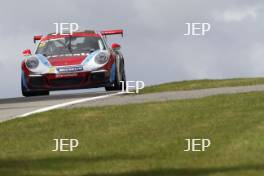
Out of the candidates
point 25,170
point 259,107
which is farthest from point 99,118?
point 25,170

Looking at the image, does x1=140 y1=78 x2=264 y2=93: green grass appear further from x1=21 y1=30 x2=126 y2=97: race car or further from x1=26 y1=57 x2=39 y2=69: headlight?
x1=26 y1=57 x2=39 y2=69: headlight

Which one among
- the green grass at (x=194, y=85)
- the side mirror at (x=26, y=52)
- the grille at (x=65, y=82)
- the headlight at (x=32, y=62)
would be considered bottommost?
the green grass at (x=194, y=85)

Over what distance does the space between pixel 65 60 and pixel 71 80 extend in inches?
18.2

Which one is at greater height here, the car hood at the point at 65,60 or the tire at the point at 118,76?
the car hood at the point at 65,60

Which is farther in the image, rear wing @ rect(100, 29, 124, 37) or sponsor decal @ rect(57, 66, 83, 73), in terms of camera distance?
rear wing @ rect(100, 29, 124, 37)

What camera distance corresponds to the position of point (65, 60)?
69.9 ft

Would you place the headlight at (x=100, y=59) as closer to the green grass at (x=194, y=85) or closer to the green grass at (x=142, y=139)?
the green grass at (x=194, y=85)

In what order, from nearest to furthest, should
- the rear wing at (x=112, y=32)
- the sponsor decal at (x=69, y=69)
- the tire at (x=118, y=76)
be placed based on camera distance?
the sponsor decal at (x=69, y=69) < the tire at (x=118, y=76) < the rear wing at (x=112, y=32)

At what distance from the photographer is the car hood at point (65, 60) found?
2117cm

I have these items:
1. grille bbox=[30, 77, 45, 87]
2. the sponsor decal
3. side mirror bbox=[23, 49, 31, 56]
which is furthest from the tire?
side mirror bbox=[23, 49, 31, 56]

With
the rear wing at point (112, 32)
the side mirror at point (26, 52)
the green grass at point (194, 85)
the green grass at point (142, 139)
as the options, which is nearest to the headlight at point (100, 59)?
the green grass at point (194, 85)

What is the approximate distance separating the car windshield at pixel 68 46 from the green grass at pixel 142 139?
252 inches

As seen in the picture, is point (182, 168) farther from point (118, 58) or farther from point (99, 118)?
point (118, 58)

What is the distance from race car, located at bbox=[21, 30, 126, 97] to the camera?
69.4 feet
